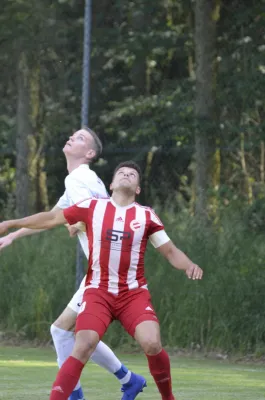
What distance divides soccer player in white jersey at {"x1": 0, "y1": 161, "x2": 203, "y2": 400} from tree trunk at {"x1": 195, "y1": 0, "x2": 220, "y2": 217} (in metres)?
6.66

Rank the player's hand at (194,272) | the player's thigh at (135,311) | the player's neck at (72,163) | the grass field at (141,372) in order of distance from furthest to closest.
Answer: the grass field at (141,372) < the player's neck at (72,163) < the player's hand at (194,272) < the player's thigh at (135,311)

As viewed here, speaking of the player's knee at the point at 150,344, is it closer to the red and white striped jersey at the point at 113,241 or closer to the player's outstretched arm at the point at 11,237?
the red and white striped jersey at the point at 113,241

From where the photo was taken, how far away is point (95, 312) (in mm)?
7379

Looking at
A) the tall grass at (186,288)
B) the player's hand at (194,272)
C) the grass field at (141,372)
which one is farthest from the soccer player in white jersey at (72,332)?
the tall grass at (186,288)

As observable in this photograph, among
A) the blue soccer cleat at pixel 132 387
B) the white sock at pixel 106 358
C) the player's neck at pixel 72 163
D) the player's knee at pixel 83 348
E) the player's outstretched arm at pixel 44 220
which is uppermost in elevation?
the player's neck at pixel 72 163

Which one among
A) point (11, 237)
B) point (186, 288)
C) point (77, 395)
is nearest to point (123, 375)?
point (77, 395)

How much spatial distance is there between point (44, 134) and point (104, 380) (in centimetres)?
762

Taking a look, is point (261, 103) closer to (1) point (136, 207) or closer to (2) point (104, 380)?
(2) point (104, 380)

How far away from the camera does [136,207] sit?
7621 millimetres

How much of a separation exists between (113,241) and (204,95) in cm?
818

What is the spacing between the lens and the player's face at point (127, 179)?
7.56m

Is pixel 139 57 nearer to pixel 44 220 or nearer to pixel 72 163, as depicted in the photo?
pixel 72 163

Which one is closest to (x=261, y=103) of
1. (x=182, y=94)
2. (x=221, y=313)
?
(x=182, y=94)

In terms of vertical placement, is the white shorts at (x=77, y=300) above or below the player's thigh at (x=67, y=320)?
above
